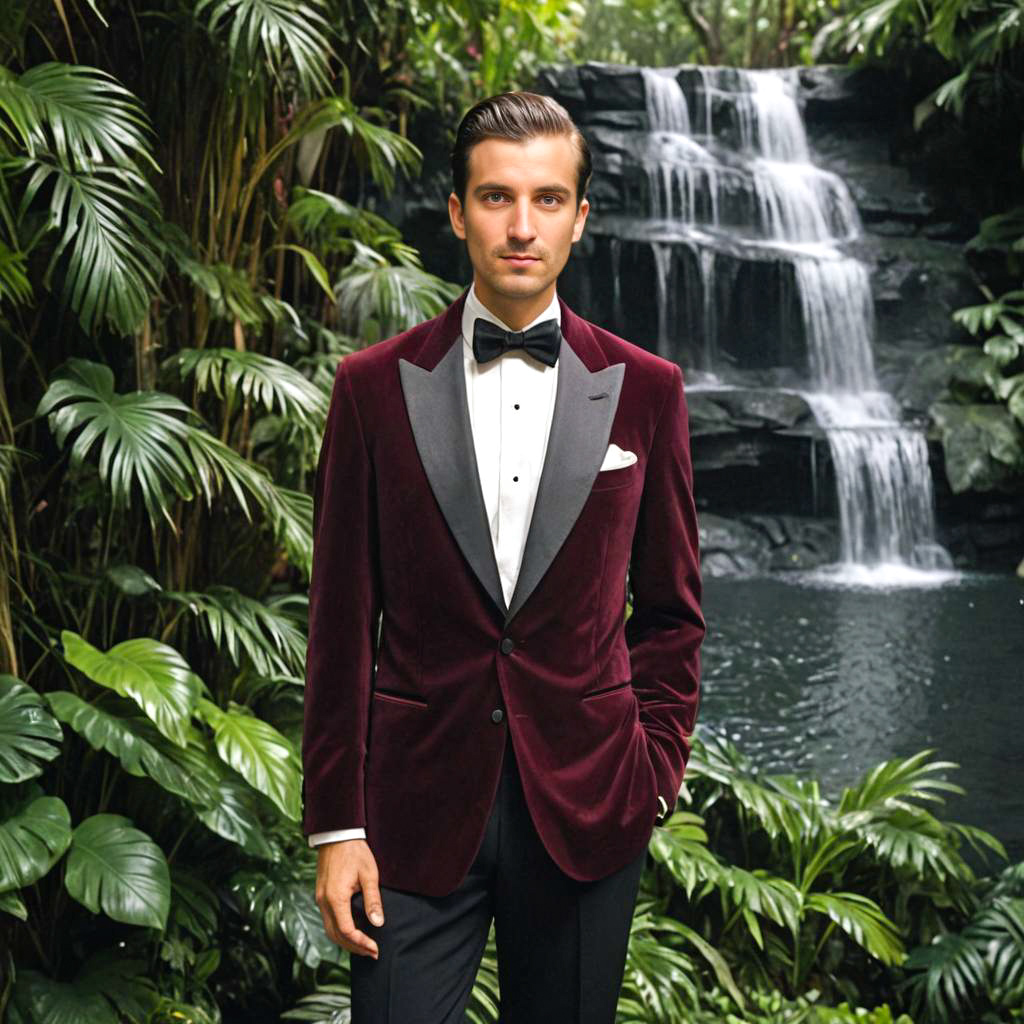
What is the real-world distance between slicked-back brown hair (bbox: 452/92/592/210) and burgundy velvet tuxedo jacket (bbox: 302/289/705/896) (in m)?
0.22

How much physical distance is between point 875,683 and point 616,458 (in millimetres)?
5467

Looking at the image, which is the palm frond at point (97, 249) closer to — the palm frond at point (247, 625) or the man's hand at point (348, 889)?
the palm frond at point (247, 625)

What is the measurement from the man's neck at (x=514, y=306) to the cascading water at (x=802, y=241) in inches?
367

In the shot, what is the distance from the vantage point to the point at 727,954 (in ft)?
12.3

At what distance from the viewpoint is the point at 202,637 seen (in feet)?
12.2

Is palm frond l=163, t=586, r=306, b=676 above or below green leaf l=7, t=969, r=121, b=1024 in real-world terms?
above

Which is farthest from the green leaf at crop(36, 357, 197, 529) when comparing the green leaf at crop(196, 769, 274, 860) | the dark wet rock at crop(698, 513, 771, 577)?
the dark wet rock at crop(698, 513, 771, 577)

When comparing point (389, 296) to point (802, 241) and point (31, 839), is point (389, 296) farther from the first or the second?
point (802, 241)

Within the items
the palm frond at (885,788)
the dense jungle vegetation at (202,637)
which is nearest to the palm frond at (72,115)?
the dense jungle vegetation at (202,637)

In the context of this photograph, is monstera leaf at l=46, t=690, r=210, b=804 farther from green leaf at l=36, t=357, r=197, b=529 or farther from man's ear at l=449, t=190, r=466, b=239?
man's ear at l=449, t=190, r=466, b=239

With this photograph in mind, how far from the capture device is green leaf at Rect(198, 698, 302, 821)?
Result: 3.00m

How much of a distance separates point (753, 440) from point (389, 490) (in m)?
9.63

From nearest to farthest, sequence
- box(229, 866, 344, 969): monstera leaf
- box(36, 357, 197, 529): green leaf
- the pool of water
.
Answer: box(36, 357, 197, 529): green leaf
box(229, 866, 344, 969): monstera leaf
the pool of water

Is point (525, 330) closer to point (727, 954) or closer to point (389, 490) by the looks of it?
point (389, 490)
